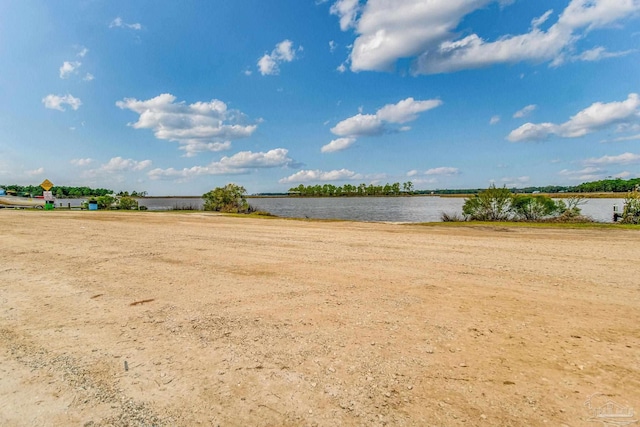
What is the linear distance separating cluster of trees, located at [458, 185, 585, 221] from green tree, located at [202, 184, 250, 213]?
25655mm

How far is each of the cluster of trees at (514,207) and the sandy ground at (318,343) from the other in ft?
52.9

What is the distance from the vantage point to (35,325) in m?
4.77

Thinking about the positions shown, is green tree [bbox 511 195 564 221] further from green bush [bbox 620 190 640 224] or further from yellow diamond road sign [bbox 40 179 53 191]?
yellow diamond road sign [bbox 40 179 53 191]

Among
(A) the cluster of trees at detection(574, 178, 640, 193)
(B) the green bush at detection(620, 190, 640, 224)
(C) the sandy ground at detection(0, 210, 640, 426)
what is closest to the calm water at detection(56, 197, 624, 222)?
(B) the green bush at detection(620, 190, 640, 224)

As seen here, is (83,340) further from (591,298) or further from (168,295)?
(591,298)

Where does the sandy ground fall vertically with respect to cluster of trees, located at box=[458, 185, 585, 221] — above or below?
below

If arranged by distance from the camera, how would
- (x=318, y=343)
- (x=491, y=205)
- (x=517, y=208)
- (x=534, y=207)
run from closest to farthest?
1. (x=318, y=343)
2. (x=534, y=207)
3. (x=517, y=208)
4. (x=491, y=205)

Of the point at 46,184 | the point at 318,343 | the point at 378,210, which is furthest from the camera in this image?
the point at 378,210

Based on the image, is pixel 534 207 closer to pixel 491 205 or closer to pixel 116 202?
pixel 491 205

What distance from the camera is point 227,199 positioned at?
1556 inches

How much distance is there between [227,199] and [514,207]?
30245 mm

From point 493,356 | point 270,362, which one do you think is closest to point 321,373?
point 270,362

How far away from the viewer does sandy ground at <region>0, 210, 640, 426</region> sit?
2.96m

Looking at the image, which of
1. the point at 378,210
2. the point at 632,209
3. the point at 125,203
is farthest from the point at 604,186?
the point at 125,203
